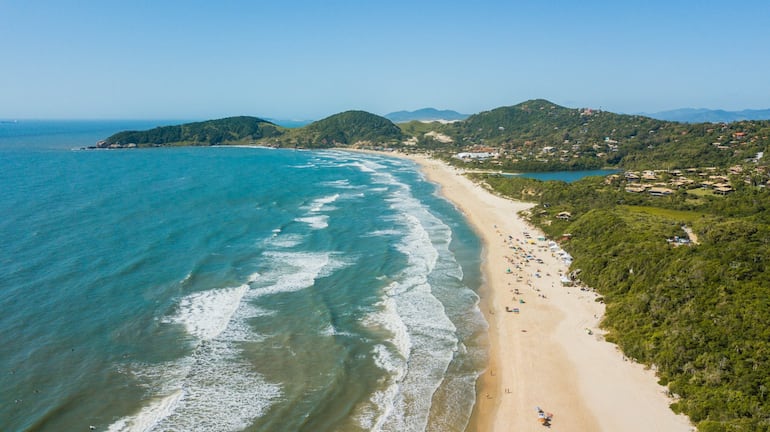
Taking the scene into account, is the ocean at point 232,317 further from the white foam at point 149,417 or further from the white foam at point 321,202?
the white foam at point 321,202

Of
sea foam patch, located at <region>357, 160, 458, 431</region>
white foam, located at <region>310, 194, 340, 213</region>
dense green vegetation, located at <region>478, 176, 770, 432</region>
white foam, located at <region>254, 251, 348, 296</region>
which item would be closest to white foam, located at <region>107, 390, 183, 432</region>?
sea foam patch, located at <region>357, 160, 458, 431</region>

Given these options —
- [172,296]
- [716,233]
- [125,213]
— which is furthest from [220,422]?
[125,213]

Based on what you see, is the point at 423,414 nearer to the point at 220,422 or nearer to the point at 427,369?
the point at 427,369

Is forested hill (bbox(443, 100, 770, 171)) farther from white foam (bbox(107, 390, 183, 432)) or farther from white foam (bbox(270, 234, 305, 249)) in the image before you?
white foam (bbox(107, 390, 183, 432))

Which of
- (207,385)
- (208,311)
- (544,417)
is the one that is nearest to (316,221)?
(208,311)

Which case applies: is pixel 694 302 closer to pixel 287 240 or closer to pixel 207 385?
pixel 207 385

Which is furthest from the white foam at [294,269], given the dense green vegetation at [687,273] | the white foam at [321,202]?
the dense green vegetation at [687,273]
